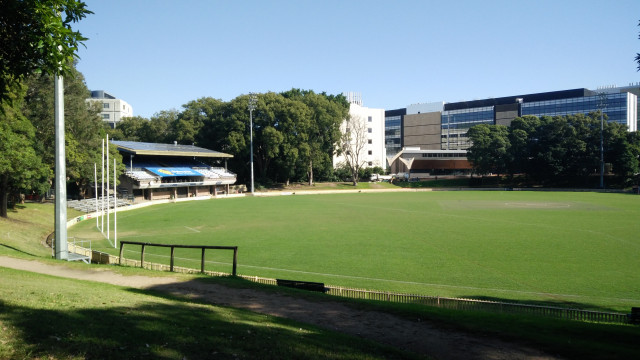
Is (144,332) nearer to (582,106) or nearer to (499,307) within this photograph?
(499,307)

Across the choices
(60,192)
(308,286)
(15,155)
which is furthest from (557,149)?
(60,192)

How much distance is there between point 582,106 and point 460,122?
30.0 meters

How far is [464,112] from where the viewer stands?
397ft

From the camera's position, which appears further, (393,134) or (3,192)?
(393,134)

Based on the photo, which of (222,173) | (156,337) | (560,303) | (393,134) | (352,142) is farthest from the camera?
(393,134)

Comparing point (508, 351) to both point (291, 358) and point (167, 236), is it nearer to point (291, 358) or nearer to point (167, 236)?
point (291, 358)

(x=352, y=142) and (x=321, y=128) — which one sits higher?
(x=321, y=128)

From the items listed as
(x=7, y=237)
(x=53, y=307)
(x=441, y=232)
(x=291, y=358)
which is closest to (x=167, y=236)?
(x=7, y=237)

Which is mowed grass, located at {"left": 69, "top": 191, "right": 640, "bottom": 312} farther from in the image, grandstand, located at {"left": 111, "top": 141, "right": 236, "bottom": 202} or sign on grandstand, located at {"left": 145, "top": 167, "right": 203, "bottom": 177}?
sign on grandstand, located at {"left": 145, "top": 167, "right": 203, "bottom": 177}

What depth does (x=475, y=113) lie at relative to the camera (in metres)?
119

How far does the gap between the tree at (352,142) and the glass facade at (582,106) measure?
1732 inches

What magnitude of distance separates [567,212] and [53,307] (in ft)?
145

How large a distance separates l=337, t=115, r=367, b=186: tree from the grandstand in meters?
28.9

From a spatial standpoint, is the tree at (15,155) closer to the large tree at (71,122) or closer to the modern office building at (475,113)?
the large tree at (71,122)
